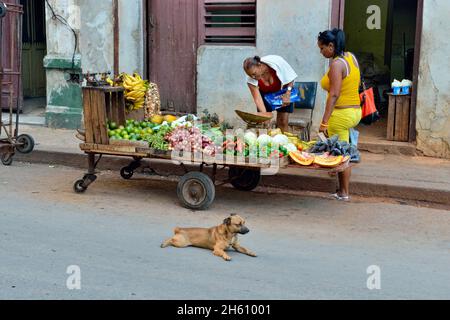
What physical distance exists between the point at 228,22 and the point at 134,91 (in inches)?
123

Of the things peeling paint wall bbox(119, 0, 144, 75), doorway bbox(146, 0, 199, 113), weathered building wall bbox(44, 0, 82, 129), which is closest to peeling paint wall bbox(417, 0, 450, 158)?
doorway bbox(146, 0, 199, 113)

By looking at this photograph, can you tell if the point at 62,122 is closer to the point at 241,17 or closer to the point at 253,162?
the point at 241,17

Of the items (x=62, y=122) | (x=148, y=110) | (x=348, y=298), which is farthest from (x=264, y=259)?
(x=62, y=122)

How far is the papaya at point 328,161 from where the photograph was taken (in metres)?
6.44

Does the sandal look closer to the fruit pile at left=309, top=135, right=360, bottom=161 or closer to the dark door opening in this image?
the fruit pile at left=309, top=135, right=360, bottom=161

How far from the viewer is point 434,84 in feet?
29.4

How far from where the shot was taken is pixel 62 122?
11.1 meters

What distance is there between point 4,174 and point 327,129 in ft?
13.2

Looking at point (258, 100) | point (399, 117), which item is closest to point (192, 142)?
point (258, 100)

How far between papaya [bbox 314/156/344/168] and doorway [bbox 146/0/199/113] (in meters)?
4.38

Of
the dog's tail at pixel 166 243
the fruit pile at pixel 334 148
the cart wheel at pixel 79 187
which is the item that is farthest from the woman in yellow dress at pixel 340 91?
the cart wheel at pixel 79 187

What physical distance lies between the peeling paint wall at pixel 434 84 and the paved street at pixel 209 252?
2.02 metres

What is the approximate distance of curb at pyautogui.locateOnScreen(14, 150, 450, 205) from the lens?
7539 millimetres

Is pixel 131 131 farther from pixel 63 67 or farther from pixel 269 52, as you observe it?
pixel 63 67
